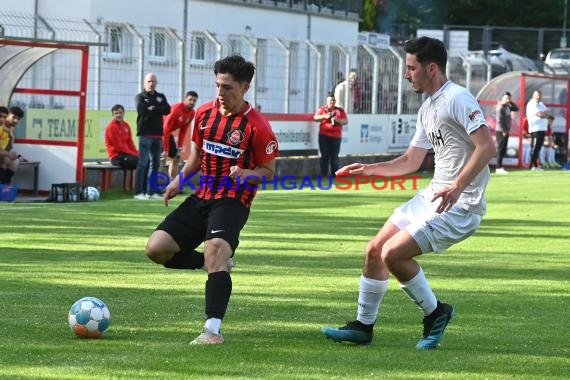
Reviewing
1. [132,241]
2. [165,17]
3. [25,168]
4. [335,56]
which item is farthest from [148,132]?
[165,17]

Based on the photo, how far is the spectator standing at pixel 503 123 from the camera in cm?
3381

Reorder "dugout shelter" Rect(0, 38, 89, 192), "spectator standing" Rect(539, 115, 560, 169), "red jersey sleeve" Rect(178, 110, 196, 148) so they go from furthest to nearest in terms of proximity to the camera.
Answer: "spectator standing" Rect(539, 115, 560, 169) → "red jersey sleeve" Rect(178, 110, 196, 148) → "dugout shelter" Rect(0, 38, 89, 192)

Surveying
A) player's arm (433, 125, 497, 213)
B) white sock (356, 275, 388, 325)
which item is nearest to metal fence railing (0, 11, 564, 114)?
white sock (356, 275, 388, 325)

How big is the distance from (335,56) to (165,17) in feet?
20.3

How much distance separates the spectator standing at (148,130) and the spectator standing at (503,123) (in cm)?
1271

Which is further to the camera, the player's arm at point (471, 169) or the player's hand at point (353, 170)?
the player's hand at point (353, 170)

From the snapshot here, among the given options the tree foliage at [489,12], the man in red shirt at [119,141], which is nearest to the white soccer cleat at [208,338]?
the man in red shirt at [119,141]

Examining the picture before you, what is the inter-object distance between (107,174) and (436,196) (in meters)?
16.8

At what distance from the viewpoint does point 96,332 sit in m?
8.58

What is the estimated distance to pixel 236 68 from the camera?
8.75 meters

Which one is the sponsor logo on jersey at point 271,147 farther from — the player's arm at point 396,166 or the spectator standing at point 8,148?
the spectator standing at point 8,148

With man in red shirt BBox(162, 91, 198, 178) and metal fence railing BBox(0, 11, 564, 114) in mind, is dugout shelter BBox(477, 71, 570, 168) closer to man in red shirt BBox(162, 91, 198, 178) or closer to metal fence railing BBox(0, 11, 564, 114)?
metal fence railing BBox(0, 11, 564, 114)

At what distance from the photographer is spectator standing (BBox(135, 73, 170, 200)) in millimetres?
22891

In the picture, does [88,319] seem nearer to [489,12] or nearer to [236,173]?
[236,173]
